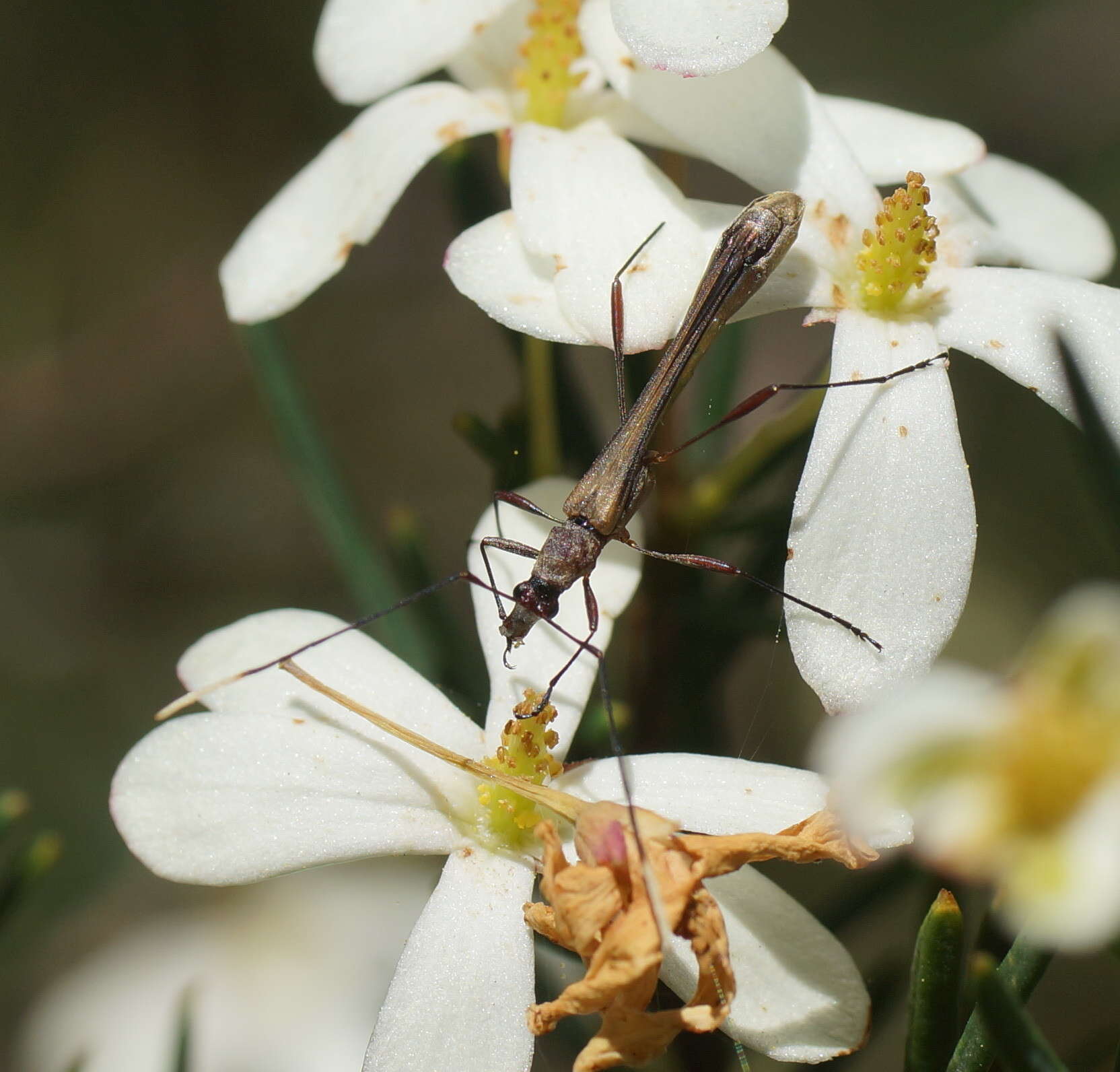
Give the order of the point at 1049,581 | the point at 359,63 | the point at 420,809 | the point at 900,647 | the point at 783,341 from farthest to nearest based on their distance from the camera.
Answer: the point at 783,341, the point at 1049,581, the point at 359,63, the point at 420,809, the point at 900,647

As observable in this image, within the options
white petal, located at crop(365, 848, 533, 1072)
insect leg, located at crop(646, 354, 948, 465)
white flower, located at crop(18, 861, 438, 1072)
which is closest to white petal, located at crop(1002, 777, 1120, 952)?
white petal, located at crop(365, 848, 533, 1072)

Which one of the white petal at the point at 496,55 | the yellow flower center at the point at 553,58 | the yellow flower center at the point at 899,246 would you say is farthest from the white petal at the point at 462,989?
the white petal at the point at 496,55

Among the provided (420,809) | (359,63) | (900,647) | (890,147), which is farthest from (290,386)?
(900,647)

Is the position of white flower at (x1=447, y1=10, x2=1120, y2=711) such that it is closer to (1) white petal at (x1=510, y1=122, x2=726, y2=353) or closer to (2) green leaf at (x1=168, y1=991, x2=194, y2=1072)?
(1) white petal at (x1=510, y1=122, x2=726, y2=353)

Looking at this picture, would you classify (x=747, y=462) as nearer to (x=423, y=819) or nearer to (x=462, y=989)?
(x=423, y=819)

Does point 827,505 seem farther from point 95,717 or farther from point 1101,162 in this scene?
point 95,717

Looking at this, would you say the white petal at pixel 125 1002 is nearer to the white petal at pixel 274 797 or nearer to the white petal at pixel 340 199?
the white petal at pixel 274 797
